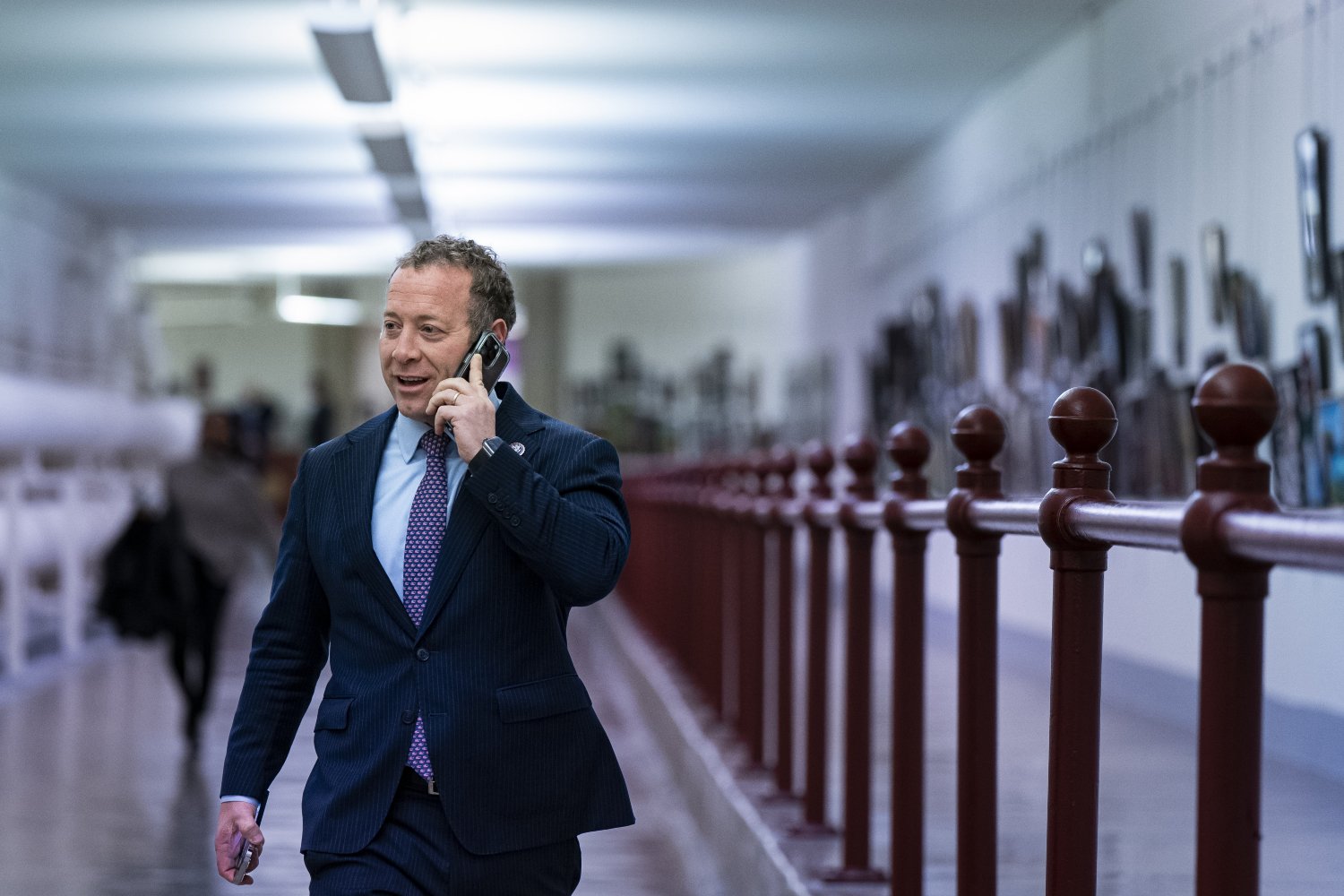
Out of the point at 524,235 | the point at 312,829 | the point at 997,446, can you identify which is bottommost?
the point at 312,829

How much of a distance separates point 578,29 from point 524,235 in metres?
12.4

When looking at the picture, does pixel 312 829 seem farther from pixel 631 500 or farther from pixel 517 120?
pixel 631 500

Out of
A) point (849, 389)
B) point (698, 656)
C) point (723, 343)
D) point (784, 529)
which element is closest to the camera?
point (784, 529)

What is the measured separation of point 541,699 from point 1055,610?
0.74 meters

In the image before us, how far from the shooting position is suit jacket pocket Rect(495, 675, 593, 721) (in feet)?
9.30

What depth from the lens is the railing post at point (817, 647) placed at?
546 centimetres

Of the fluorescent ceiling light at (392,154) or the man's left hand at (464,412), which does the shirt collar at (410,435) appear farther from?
the fluorescent ceiling light at (392,154)

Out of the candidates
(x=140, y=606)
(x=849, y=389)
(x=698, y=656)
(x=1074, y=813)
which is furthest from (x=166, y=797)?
(x=849, y=389)

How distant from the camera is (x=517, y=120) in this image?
625 inches

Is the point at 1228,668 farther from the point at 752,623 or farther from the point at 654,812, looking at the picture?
the point at 654,812

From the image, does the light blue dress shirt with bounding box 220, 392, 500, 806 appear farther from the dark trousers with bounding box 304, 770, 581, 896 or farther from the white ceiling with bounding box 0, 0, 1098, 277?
the white ceiling with bounding box 0, 0, 1098, 277

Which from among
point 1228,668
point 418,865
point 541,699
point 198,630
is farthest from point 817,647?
point 198,630

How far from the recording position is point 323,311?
3844cm

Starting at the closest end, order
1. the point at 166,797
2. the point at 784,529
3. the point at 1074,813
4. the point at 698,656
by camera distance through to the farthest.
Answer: the point at 1074,813
the point at 784,529
the point at 166,797
the point at 698,656
